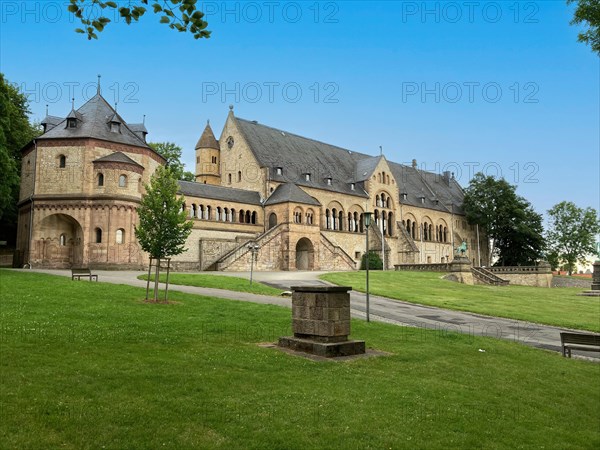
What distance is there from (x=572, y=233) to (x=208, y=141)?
2457 inches

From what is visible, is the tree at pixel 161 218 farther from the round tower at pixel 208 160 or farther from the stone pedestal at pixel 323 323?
the round tower at pixel 208 160

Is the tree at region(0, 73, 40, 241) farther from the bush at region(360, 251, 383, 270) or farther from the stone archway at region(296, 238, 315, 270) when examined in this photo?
the bush at region(360, 251, 383, 270)

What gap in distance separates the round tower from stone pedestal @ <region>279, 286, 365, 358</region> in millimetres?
50207

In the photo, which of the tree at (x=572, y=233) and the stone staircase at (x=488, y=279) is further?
the tree at (x=572, y=233)

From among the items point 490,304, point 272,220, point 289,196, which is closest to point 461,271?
point 289,196

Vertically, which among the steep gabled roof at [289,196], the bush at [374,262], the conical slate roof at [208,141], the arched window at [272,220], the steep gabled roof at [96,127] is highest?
the conical slate roof at [208,141]

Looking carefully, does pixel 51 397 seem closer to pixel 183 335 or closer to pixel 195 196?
pixel 183 335

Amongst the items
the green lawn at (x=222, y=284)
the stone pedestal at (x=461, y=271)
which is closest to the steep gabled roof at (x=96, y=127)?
the green lawn at (x=222, y=284)

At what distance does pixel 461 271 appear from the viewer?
50.6m

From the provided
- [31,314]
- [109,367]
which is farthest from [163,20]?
[31,314]

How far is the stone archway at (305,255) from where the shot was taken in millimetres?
51553

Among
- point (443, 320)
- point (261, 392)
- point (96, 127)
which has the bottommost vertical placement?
point (443, 320)

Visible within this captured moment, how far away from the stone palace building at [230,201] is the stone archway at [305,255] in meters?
0.10

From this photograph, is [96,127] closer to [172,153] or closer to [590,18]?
[172,153]
